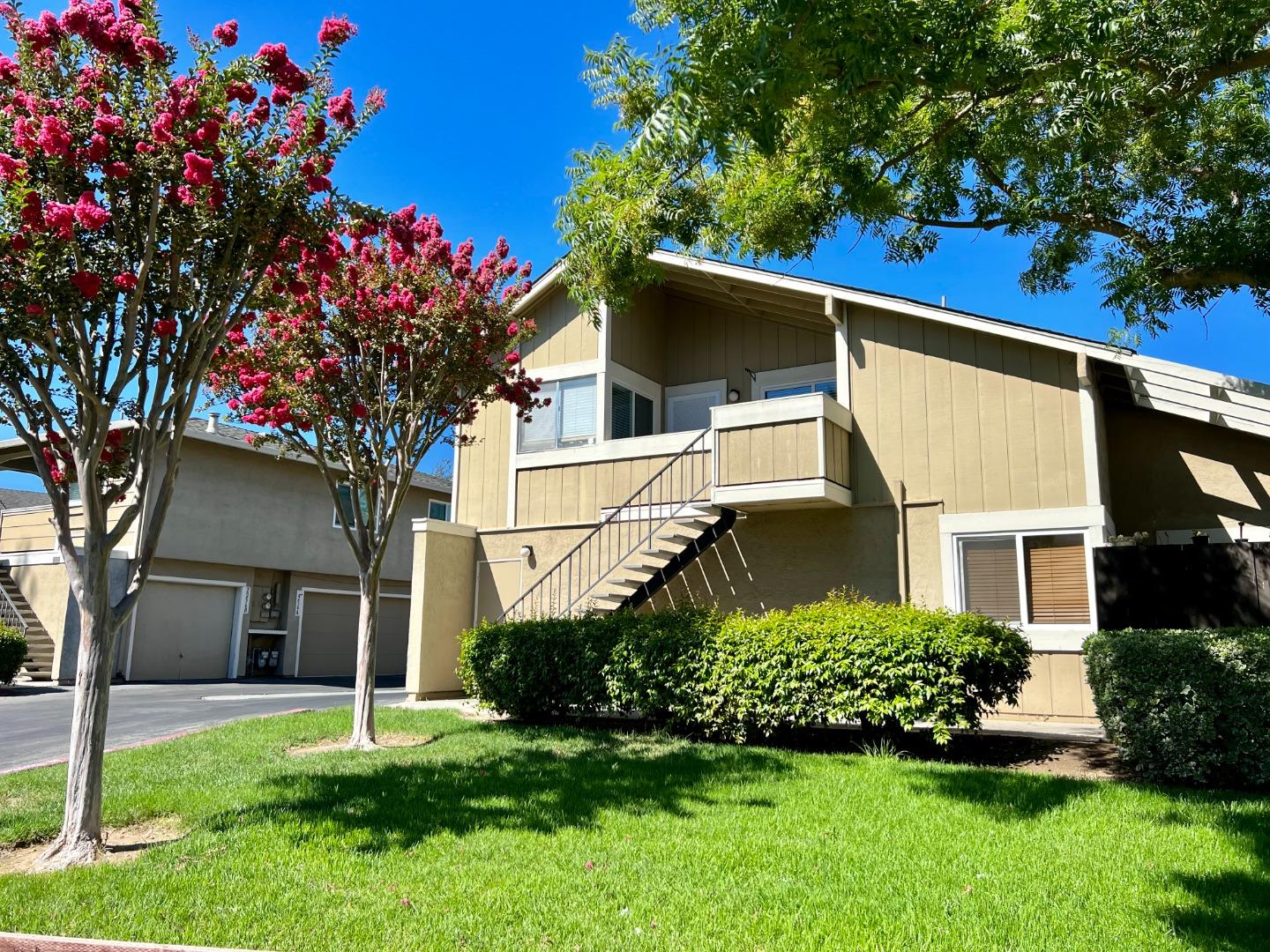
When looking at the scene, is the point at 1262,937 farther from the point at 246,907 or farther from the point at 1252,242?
the point at 1252,242

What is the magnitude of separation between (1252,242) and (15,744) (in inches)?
547

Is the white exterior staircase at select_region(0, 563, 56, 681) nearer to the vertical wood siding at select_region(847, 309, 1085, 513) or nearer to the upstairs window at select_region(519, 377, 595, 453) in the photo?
the upstairs window at select_region(519, 377, 595, 453)

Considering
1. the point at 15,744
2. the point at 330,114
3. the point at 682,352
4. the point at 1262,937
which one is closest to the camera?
the point at 1262,937

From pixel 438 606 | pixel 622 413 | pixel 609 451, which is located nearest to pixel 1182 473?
pixel 609 451

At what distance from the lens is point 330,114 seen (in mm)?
6617

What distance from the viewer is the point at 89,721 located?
18.5 ft

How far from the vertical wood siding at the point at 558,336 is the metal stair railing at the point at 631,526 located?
273 centimetres

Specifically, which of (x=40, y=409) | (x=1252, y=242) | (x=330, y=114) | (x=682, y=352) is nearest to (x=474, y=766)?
(x=40, y=409)

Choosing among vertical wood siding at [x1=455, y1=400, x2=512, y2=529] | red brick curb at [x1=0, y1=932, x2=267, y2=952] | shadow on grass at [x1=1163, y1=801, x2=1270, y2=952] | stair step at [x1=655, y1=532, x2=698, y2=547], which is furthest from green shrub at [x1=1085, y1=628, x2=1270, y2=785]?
vertical wood siding at [x1=455, y1=400, x2=512, y2=529]

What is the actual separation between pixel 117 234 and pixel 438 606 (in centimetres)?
954

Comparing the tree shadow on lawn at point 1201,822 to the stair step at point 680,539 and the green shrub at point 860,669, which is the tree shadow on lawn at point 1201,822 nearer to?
the green shrub at point 860,669

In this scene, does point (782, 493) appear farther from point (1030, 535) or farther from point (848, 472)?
point (1030, 535)

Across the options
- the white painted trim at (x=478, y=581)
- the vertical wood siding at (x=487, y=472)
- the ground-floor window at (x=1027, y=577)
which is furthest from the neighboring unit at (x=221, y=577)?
the ground-floor window at (x=1027, y=577)

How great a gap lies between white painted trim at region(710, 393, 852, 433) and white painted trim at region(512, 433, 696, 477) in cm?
98
